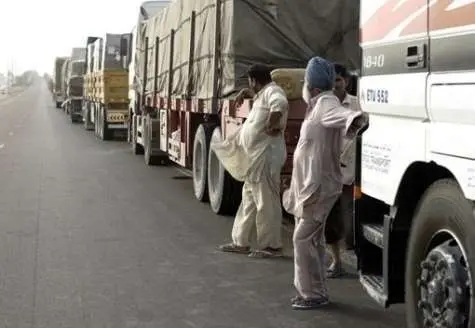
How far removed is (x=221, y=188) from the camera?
1003 cm

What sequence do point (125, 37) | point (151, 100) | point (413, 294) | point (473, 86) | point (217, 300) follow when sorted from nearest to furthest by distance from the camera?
point (473, 86) < point (413, 294) < point (217, 300) < point (151, 100) < point (125, 37)

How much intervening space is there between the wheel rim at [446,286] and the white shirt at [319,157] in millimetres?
1764

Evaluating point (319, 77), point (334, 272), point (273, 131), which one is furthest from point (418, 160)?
point (273, 131)

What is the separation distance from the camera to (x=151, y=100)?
54.9ft

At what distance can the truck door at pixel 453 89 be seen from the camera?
3.38m

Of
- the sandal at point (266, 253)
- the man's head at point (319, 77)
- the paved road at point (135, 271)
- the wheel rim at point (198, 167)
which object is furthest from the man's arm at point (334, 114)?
the wheel rim at point (198, 167)

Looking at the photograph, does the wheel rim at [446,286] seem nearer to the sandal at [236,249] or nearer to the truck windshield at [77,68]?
the sandal at [236,249]

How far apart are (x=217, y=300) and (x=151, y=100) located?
36.1ft

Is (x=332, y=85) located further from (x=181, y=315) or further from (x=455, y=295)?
(x=455, y=295)

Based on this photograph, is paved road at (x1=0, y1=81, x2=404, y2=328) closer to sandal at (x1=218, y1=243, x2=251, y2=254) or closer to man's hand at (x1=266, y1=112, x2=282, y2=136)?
sandal at (x1=218, y1=243, x2=251, y2=254)

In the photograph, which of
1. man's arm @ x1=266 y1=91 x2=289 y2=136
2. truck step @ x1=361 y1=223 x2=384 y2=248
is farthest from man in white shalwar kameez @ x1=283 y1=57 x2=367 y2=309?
man's arm @ x1=266 y1=91 x2=289 y2=136

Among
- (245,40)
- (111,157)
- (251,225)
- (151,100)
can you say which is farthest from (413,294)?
(111,157)

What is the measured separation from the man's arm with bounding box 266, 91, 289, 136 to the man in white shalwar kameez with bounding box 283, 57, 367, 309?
4.99 feet

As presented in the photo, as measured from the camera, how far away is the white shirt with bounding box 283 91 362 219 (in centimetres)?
561
